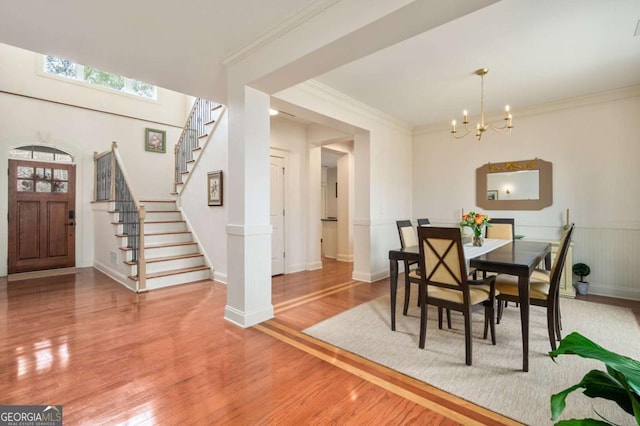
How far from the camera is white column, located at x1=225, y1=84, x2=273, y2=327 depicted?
3.05 meters

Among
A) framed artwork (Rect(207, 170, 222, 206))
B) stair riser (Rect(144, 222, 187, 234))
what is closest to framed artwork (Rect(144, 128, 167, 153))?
stair riser (Rect(144, 222, 187, 234))

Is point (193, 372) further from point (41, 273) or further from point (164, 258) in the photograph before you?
point (41, 273)

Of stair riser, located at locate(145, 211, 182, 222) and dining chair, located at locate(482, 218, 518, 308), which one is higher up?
stair riser, located at locate(145, 211, 182, 222)

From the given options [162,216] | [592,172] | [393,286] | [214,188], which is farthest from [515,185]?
[162,216]

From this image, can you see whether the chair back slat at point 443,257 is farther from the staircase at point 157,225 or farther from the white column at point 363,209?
the staircase at point 157,225

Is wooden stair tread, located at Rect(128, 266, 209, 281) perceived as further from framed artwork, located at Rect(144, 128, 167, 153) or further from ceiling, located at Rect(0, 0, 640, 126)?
framed artwork, located at Rect(144, 128, 167, 153)

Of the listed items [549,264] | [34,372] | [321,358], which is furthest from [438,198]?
[34,372]

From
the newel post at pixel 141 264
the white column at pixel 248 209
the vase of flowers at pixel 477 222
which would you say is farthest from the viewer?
the newel post at pixel 141 264

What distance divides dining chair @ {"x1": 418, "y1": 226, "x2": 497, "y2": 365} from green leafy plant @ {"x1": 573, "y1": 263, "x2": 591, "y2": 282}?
8.40 ft

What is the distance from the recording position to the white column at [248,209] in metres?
3.05

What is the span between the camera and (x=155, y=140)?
23.4 feet

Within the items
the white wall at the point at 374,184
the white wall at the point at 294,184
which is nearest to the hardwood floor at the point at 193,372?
the white wall at the point at 374,184

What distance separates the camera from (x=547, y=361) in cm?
228

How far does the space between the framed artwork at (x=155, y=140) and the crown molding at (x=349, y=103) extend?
502cm
